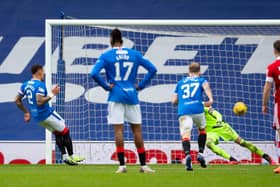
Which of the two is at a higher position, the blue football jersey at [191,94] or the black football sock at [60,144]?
the blue football jersey at [191,94]

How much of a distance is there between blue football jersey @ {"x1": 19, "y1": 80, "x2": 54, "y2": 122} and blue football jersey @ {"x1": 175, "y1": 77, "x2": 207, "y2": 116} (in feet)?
9.30

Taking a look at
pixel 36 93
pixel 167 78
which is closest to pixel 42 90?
pixel 36 93

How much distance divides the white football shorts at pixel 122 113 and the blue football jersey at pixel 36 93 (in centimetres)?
364

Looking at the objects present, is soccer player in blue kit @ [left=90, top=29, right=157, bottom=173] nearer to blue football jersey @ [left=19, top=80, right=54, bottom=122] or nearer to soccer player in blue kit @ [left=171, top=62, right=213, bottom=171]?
soccer player in blue kit @ [left=171, top=62, right=213, bottom=171]

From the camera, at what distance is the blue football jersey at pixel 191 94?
16.0 meters

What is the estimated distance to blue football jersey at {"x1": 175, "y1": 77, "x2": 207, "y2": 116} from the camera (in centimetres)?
1596

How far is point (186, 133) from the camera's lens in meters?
15.9

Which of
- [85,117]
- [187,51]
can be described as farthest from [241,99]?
[85,117]

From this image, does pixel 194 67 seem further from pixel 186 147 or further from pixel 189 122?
pixel 186 147

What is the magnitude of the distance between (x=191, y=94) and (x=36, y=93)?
3119mm

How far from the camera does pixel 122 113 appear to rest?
1408 cm

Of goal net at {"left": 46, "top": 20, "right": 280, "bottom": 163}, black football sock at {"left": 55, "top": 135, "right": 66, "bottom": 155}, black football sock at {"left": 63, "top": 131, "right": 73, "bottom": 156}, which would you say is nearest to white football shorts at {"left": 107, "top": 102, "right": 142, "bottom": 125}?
black football sock at {"left": 63, "top": 131, "right": 73, "bottom": 156}

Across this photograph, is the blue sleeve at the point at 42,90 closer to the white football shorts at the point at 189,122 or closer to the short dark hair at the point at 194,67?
the white football shorts at the point at 189,122

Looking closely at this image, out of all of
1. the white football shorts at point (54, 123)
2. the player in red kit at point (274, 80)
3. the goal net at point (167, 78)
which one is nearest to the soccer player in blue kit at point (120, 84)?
the player in red kit at point (274, 80)
